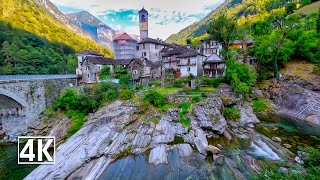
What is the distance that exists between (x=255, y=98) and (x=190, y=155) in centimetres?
2486

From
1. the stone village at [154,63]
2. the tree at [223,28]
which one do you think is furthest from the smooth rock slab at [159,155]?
the tree at [223,28]

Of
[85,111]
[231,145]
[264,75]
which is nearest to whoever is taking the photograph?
[231,145]

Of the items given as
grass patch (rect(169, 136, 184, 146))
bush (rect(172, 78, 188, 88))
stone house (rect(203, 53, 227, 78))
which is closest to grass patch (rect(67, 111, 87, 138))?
grass patch (rect(169, 136, 184, 146))

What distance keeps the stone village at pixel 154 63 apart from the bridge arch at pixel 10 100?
14.7 meters

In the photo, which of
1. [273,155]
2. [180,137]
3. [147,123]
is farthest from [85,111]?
[273,155]

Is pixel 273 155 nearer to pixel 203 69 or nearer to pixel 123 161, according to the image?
pixel 123 161

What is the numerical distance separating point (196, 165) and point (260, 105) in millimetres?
24196

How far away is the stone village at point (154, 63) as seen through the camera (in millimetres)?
41219

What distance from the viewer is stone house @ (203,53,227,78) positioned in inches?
1596

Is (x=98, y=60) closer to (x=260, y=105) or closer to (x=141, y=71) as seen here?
(x=141, y=71)

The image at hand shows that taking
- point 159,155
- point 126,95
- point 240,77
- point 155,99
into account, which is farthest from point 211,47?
point 159,155

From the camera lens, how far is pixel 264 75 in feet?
134

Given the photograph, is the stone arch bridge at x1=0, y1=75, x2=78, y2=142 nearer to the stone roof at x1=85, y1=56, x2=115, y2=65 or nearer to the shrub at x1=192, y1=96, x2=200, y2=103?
the stone roof at x1=85, y1=56, x2=115, y2=65

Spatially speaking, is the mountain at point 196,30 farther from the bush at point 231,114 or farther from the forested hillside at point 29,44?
the bush at point 231,114
